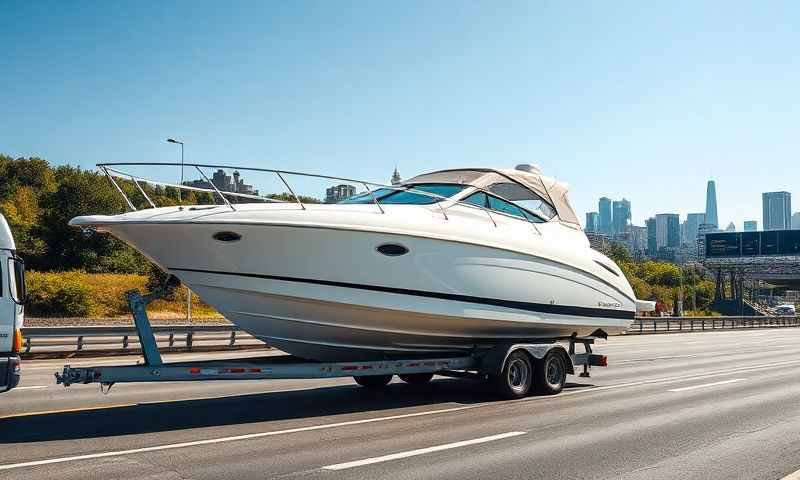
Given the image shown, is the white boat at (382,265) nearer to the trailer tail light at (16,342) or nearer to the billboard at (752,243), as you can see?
the trailer tail light at (16,342)

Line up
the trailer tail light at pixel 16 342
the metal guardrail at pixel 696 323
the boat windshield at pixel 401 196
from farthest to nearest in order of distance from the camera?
the metal guardrail at pixel 696 323 < the boat windshield at pixel 401 196 < the trailer tail light at pixel 16 342

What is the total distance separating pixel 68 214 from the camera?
46.4 meters

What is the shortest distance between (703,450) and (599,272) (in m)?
5.59

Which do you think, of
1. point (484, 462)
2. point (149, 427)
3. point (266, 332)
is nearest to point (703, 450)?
point (484, 462)

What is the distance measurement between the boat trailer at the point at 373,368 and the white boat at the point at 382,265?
1.01 ft

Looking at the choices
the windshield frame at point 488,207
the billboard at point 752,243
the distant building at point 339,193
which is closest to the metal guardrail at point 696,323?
the billboard at point 752,243

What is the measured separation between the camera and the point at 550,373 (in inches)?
466

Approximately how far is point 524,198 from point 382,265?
14.1 ft

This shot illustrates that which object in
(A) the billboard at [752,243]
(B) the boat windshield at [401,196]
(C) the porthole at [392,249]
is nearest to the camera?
(C) the porthole at [392,249]

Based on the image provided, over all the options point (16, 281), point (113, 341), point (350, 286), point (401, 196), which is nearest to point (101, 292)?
point (113, 341)

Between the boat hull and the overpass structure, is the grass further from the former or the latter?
the overpass structure

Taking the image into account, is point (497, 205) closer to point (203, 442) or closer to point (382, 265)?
point (382, 265)

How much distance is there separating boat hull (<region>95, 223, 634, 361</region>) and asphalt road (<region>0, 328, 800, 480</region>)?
1.07 meters

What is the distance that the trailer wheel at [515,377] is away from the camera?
35.5 feet
